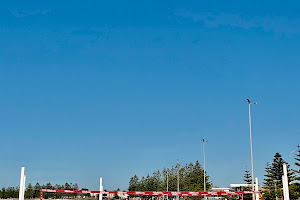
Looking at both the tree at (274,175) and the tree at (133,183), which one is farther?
the tree at (133,183)

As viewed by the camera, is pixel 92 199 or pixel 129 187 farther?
pixel 129 187

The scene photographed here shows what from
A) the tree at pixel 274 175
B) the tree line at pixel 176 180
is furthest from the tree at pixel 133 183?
the tree at pixel 274 175

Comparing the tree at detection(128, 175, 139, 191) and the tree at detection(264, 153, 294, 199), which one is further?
the tree at detection(128, 175, 139, 191)

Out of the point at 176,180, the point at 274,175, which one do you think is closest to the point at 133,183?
Result: the point at 176,180

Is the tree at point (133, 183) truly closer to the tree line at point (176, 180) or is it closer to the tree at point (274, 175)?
the tree line at point (176, 180)

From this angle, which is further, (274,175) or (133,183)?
(133,183)

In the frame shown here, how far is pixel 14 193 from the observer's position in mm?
121125

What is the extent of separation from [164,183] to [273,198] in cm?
3215

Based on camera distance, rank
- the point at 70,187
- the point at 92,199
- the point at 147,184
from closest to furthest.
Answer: the point at 92,199
the point at 147,184
the point at 70,187

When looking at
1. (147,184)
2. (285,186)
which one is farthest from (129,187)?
(285,186)

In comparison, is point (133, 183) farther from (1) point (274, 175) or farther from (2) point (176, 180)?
(1) point (274, 175)

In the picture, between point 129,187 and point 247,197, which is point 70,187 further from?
point 247,197

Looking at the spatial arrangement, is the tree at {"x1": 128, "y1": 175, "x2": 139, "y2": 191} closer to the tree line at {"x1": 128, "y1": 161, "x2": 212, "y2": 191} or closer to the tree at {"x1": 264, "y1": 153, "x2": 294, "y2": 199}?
the tree line at {"x1": 128, "y1": 161, "x2": 212, "y2": 191}

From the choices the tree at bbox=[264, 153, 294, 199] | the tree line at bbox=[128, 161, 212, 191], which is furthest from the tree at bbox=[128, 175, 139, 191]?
the tree at bbox=[264, 153, 294, 199]
